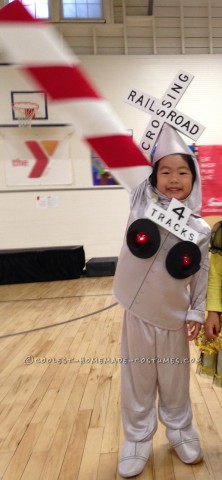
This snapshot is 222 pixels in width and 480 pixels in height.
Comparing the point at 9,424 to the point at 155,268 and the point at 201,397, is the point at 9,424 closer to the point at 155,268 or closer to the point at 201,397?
the point at 201,397

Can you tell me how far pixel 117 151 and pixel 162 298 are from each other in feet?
2.63

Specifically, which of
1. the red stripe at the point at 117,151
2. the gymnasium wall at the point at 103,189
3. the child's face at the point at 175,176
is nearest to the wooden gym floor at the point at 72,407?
the child's face at the point at 175,176

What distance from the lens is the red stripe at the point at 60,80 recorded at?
51 centimetres

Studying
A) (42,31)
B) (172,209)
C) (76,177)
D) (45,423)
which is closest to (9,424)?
(45,423)

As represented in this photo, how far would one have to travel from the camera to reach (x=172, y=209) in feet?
3.64

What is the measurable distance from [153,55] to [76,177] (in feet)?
7.37

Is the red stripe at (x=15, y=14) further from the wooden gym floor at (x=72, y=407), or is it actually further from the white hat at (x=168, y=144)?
the wooden gym floor at (x=72, y=407)

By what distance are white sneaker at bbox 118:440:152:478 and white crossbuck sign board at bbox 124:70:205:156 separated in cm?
110

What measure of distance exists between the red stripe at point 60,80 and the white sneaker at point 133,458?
1304 mm

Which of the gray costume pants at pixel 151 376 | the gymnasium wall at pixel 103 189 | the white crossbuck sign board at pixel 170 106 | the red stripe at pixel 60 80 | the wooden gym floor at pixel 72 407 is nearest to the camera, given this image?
the red stripe at pixel 60 80

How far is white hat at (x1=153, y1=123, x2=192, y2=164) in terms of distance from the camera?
119 cm

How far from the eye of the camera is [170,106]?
3.85ft

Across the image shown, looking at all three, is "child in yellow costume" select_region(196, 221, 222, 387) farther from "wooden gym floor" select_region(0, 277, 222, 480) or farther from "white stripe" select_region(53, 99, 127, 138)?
"white stripe" select_region(53, 99, 127, 138)

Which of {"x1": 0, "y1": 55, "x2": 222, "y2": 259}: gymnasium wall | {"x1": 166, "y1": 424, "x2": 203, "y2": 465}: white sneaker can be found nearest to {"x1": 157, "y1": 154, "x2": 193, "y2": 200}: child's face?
{"x1": 166, "y1": 424, "x2": 203, "y2": 465}: white sneaker
